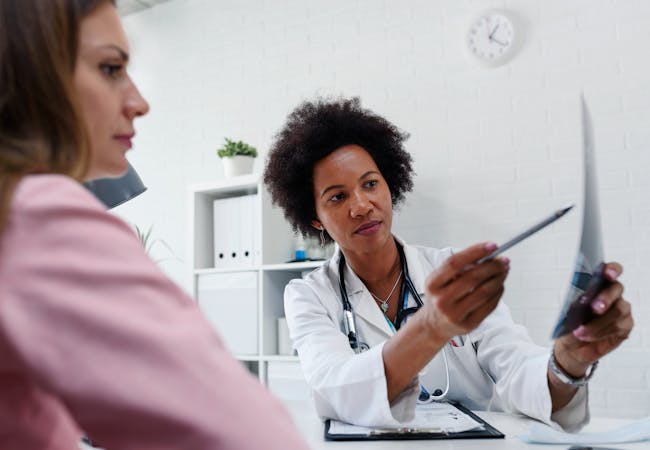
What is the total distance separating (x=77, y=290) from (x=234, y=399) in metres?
0.13

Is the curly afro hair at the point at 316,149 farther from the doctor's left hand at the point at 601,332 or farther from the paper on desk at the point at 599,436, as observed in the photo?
the paper on desk at the point at 599,436

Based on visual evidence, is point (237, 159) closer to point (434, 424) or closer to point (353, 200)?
point (353, 200)

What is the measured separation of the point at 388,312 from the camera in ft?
5.81

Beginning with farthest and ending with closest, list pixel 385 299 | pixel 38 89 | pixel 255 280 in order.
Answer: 1. pixel 255 280
2. pixel 385 299
3. pixel 38 89

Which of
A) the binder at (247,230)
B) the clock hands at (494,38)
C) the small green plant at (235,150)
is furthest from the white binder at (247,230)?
the clock hands at (494,38)

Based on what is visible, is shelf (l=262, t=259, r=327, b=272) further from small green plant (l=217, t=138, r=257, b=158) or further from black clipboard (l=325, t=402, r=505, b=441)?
black clipboard (l=325, t=402, r=505, b=441)

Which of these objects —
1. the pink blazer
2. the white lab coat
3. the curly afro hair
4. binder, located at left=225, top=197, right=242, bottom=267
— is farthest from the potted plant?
the pink blazer

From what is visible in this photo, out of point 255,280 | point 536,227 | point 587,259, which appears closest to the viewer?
point 536,227

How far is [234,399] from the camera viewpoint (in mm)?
407

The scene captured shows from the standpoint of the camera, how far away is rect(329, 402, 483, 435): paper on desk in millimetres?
1123

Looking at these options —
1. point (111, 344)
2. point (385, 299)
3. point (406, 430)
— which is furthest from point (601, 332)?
point (111, 344)

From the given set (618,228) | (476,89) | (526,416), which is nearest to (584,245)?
(526,416)

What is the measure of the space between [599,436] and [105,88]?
38.7 inches

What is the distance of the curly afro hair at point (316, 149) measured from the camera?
6.36ft
